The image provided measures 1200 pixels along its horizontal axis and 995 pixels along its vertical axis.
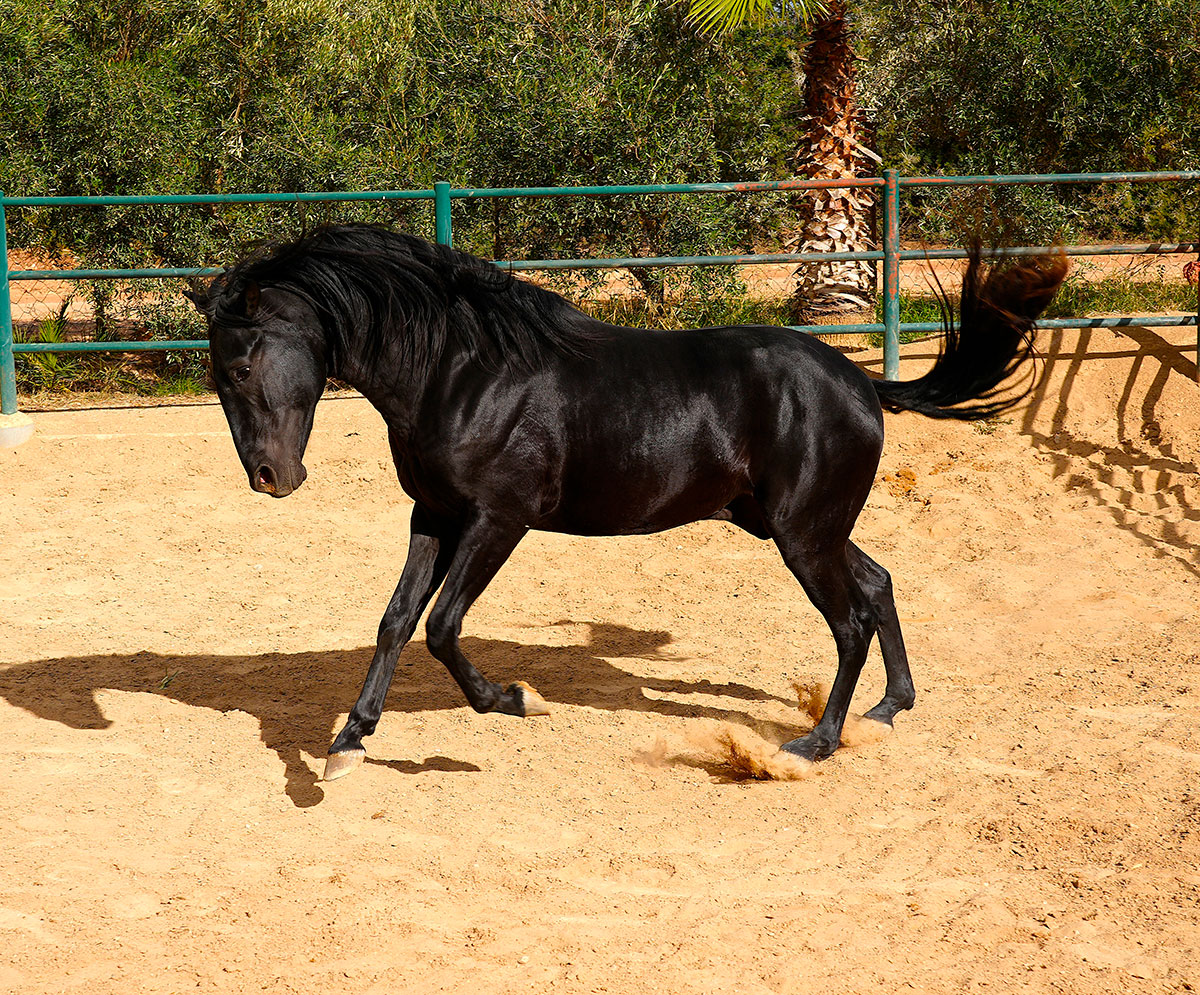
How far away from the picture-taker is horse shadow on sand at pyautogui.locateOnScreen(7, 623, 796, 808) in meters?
4.91

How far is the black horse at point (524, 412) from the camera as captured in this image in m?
4.05

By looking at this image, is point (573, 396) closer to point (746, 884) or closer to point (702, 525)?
point (746, 884)

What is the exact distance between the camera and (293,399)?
400 centimetres

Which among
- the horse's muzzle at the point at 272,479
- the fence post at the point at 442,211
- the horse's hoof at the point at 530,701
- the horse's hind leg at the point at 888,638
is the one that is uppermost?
the fence post at the point at 442,211

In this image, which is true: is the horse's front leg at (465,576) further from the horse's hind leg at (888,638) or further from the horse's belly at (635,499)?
the horse's hind leg at (888,638)

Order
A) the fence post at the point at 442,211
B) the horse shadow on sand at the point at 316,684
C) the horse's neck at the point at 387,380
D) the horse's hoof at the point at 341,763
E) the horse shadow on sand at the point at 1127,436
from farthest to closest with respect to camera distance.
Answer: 1. the fence post at the point at 442,211
2. the horse shadow on sand at the point at 1127,436
3. the horse shadow on sand at the point at 316,684
4. the horse's neck at the point at 387,380
5. the horse's hoof at the point at 341,763

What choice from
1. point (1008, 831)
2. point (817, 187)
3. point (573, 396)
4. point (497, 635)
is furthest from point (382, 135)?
point (1008, 831)

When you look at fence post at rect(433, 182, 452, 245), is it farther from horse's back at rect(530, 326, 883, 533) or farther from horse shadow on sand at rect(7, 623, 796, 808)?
horse's back at rect(530, 326, 883, 533)

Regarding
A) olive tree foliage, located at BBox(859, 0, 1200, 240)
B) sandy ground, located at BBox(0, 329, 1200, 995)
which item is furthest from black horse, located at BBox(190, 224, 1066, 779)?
olive tree foliage, located at BBox(859, 0, 1200, 240)

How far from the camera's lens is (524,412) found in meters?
4.30

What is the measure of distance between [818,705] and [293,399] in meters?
2.35

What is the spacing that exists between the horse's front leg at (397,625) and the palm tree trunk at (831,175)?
20.8 feet

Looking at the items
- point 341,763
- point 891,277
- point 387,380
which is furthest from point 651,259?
point 341,763

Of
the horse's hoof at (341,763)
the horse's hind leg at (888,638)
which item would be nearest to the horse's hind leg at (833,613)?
the horse's hind leg at (888,638)
